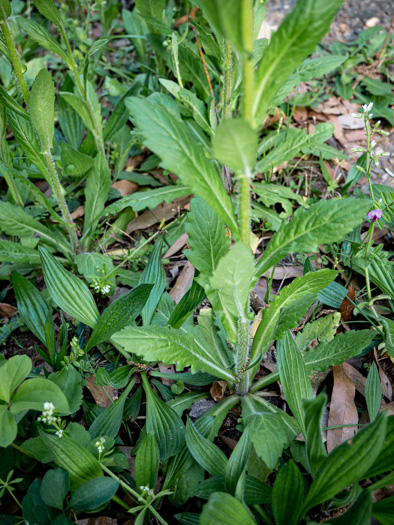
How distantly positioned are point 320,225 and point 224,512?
0.92 meters

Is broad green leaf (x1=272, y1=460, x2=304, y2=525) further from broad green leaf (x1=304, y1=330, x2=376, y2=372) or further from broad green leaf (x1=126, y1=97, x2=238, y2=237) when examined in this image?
broad green leaf (x1=126, y1=97, x2=238, y2=237)

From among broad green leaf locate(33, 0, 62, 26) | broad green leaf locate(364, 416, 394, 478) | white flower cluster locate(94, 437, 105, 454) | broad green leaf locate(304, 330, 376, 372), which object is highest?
broad green leaf locate(33, 0, 62, 26)

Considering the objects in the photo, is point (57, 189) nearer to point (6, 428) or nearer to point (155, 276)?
point (155, 276)

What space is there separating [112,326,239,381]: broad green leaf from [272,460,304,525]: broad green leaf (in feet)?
1.51

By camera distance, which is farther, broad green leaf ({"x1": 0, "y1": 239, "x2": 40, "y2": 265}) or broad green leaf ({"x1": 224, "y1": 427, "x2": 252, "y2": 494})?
broad green leaf ({"x1": 0, "y1": 239, "x2": 40, "y2": 265})

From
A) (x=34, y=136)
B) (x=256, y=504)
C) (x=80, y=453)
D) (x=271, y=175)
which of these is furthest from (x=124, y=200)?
(x=256, y=504)

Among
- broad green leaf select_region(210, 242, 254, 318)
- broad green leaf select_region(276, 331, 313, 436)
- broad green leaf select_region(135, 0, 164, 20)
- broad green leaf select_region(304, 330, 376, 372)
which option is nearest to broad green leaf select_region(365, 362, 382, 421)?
broad green leaf select_region(304, 330, 376, 372)

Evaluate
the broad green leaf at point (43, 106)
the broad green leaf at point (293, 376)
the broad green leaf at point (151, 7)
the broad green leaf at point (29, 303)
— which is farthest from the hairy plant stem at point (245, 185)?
the broad green leaf at point (151, 7)

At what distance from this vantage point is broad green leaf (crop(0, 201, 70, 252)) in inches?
90.4

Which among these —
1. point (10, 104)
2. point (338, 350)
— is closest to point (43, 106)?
point (10, 104)

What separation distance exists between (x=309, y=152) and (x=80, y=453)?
7.14ft

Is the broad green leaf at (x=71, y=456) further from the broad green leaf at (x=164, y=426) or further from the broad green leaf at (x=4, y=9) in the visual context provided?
the broad green leaf at (x=4, y=9)

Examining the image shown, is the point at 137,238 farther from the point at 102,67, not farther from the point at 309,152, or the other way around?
the point at 102,67

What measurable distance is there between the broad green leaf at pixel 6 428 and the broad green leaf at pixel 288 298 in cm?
94
